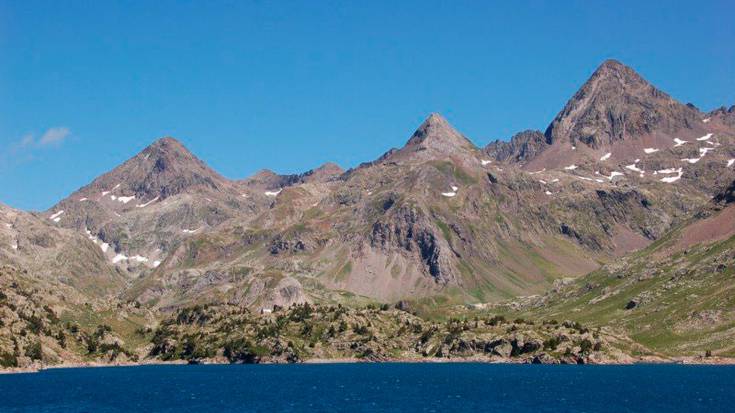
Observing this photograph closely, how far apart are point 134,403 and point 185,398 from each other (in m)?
12.6

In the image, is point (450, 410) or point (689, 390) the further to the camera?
point (689, 390)

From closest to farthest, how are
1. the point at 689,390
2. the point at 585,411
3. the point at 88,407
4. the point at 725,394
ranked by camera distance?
1. the point at 585,411
2. the point at 88,407
3. the point at 725,394
4. the point at 689,390

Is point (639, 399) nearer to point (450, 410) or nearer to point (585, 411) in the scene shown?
point (585, 411)

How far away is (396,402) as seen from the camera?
554ft

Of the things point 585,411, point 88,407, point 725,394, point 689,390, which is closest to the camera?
point 585,411

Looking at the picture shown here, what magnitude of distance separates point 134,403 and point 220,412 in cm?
2791

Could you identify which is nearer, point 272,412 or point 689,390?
point 272,412

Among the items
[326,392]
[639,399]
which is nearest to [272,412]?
[326,392]

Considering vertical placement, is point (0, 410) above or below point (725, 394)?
below

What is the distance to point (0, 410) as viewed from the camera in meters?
154

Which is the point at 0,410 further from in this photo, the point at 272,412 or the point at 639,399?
the point at 639,399

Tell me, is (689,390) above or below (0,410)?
above

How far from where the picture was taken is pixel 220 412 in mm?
153625

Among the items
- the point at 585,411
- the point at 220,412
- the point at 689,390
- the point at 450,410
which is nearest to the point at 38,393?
the point at 220,412
